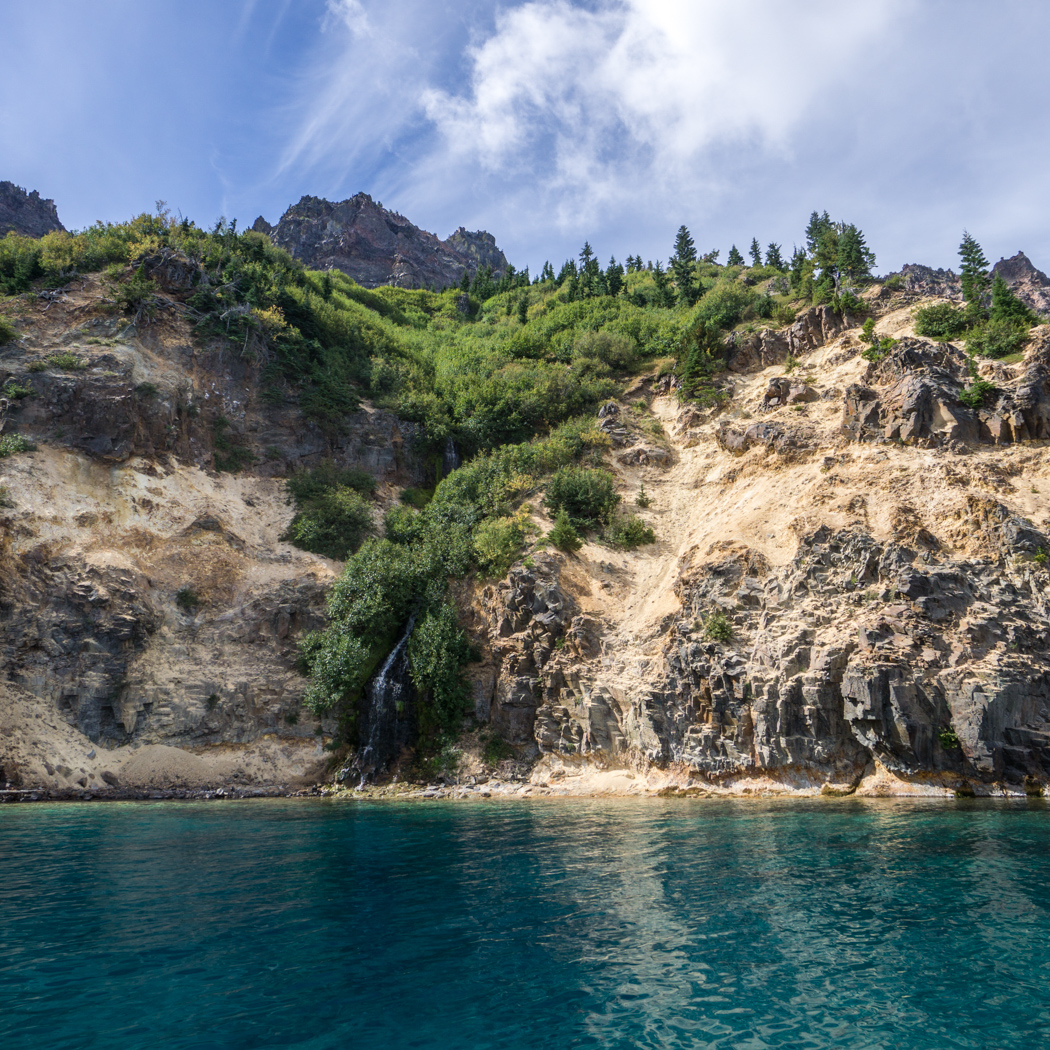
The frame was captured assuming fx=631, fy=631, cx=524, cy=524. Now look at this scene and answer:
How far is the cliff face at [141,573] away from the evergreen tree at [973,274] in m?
41.1

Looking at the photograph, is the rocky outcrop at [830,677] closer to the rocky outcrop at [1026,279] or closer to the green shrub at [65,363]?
the green shrub at [65,363]

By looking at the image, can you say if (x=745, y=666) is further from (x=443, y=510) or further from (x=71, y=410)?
(x=71, y=410)

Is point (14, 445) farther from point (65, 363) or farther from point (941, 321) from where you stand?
Answer: point (941, 321)

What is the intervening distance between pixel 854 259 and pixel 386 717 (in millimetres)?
43143

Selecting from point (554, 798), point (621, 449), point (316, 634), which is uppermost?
point (621, 449)

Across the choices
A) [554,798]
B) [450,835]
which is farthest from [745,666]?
[450,835]

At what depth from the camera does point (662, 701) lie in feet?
87.2

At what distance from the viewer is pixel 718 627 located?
88.4 feet

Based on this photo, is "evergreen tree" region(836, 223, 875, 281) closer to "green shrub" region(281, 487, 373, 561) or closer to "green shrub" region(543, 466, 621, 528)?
"green shrub" region(543, 466, 621, 528)

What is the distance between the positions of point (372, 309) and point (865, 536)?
70198 mm

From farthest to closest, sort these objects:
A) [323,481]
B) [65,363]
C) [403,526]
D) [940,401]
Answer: [323,481] < [403,526] < [65,363] < [940,401]

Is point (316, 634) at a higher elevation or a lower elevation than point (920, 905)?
higher

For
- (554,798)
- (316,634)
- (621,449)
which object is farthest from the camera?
(621,449)

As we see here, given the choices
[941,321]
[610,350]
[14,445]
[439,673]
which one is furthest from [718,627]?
[14,445]
